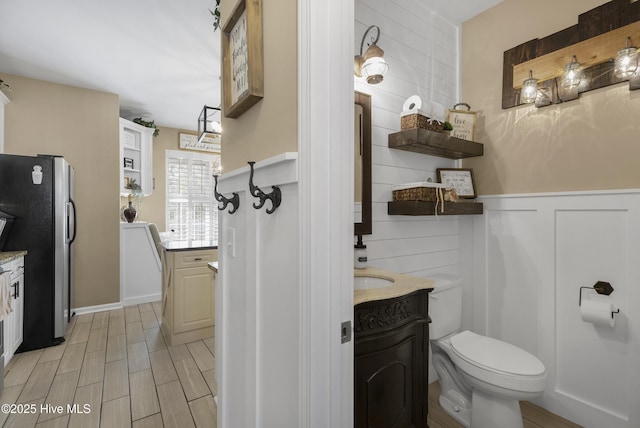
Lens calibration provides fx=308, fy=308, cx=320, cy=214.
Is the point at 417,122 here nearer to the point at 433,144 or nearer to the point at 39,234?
the point at 433,144

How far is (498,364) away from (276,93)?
5.50 ft

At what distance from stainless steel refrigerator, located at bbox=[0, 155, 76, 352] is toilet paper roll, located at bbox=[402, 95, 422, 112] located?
121 inches

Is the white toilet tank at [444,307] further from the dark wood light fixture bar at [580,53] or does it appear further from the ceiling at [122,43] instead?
the ceiling at [122,43]

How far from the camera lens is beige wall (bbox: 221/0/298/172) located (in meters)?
0.87

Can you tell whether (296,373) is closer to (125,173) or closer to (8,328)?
(8,328)

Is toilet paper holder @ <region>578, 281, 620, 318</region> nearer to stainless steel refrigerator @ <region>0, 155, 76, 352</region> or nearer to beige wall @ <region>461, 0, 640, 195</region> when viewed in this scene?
beige wall @ <region>461, 0, 640, 195</region>

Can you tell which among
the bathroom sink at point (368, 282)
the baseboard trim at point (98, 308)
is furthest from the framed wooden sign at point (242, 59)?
the baseboard trim at point (98, 308)

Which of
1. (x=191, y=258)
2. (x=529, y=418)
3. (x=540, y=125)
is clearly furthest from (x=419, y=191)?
(x=191, y=258)

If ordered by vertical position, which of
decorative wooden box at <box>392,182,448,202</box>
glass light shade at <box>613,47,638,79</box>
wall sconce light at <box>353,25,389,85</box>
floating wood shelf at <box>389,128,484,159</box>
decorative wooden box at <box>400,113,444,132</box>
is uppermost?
wall sconce light at <box>353,25,389,85</box>

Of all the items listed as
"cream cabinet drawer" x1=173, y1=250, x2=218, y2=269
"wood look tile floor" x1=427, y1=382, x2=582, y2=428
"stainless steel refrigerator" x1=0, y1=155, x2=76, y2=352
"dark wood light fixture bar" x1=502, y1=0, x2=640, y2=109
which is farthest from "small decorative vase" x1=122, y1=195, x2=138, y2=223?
"dark wood light fixture bar" x1=502, y1=0, x2=640, y2=109

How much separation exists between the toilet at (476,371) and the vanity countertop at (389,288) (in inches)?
20.2

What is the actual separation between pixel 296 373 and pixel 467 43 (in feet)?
8.65

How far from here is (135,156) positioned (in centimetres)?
434

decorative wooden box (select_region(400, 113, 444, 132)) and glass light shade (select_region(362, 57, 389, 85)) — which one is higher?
glass light shade (select_region(362, 57, 389, 85))
